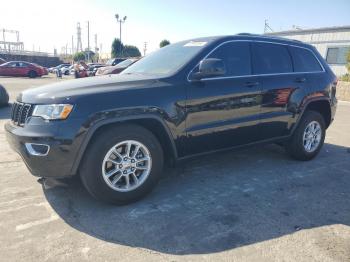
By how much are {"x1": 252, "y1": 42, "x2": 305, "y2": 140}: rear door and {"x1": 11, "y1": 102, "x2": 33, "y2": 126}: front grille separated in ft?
9.13

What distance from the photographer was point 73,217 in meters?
3.14

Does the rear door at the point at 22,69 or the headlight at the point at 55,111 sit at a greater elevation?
the headlight at the point at 55,111

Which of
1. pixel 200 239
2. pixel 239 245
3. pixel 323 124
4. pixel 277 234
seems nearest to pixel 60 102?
pixel 200 239

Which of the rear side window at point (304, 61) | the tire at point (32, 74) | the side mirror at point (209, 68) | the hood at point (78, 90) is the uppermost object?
the rear side window at point (304, 61)

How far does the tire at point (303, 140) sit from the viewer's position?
4.87m

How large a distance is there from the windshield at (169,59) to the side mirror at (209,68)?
0.24 m

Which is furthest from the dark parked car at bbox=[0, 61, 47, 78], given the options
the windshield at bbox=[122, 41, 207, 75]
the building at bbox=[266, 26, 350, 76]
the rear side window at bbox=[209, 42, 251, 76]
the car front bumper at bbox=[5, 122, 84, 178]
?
the car front bumper at bbox=[5, 122, 84, 178]

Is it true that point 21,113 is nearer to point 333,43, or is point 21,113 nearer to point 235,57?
point 235,57

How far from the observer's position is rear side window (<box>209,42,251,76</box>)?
156 inches

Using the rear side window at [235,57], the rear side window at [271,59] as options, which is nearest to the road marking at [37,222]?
the rear side window at [235,57]

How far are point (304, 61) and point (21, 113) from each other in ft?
13.4

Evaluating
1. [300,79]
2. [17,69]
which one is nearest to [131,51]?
[17,69]

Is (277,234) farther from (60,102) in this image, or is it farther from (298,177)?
(60,102)

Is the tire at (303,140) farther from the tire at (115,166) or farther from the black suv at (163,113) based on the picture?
the tire at (115,166)
